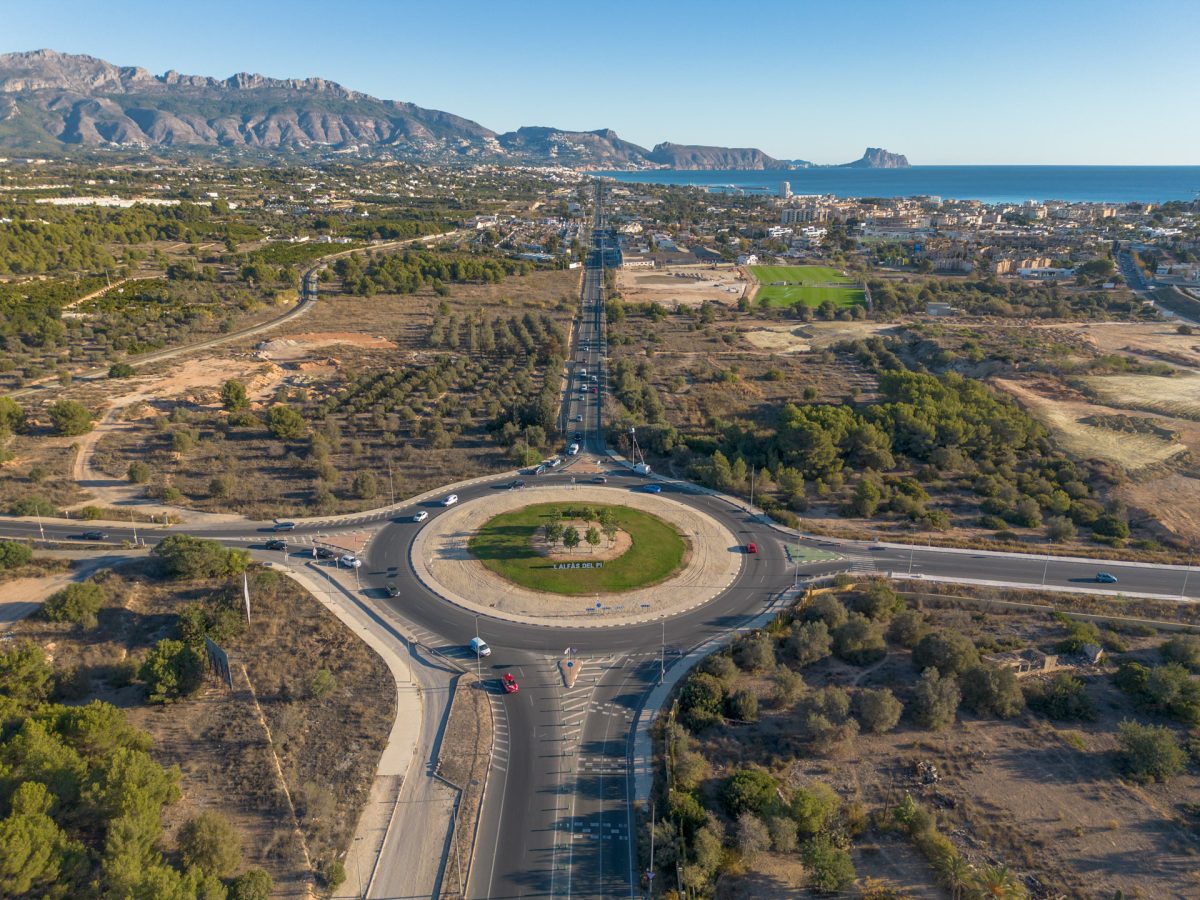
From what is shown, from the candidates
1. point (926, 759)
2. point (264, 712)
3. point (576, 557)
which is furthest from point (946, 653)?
point (264, 712)

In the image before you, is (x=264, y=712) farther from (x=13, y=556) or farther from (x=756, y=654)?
(x=756, y=654)

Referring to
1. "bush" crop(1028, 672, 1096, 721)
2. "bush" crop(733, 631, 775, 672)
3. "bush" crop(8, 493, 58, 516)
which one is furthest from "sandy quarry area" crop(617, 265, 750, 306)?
"bush" crop(1028, 672, 1096, 721)

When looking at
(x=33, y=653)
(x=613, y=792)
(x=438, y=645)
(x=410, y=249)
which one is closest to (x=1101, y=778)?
(x=613, y=792)

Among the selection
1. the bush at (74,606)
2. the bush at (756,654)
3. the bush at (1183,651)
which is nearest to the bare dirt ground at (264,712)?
the bush at (74,606)

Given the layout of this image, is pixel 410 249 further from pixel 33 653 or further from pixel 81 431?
pixel 33 653

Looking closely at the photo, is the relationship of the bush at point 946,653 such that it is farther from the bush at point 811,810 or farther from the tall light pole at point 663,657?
the tall light pole at point 663,657
